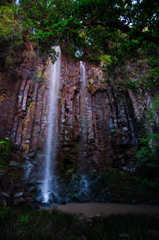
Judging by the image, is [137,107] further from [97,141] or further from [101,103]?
[97,141]

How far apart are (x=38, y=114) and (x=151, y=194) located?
10735 mm

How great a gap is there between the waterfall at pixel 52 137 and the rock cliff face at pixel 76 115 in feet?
1.53

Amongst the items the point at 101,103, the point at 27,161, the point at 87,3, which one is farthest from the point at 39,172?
the point at 87,3

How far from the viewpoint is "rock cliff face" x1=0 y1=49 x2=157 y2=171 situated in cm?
1135

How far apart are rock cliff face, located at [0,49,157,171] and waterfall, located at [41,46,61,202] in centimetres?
47

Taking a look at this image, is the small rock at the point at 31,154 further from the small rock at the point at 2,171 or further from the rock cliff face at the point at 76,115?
the small rock at the point at 2,171

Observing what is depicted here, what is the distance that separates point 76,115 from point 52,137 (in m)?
3.20

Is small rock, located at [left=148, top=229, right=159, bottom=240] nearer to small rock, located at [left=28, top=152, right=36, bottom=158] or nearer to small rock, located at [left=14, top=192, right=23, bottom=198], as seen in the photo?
small rock, located at [left=14, top=192, right=23, bottom=198]

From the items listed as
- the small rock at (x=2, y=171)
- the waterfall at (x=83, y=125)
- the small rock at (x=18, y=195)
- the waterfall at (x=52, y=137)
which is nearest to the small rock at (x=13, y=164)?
the small rock at (x=2, y=171)

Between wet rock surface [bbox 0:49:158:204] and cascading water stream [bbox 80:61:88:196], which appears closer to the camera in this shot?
wet rock surface [bbox 0:49:158:204]

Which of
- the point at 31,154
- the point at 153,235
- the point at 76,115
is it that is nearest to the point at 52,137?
the point at 31,154

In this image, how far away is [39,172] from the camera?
400 inches

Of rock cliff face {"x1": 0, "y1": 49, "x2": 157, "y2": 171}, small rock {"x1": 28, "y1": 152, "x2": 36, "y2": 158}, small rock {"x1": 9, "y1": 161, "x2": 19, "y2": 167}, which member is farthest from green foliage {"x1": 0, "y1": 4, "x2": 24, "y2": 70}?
small rock {"x1": 9, "y1": 161, "x2": 19, "y2": 167}

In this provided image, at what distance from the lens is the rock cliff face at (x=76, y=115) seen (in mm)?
11352
